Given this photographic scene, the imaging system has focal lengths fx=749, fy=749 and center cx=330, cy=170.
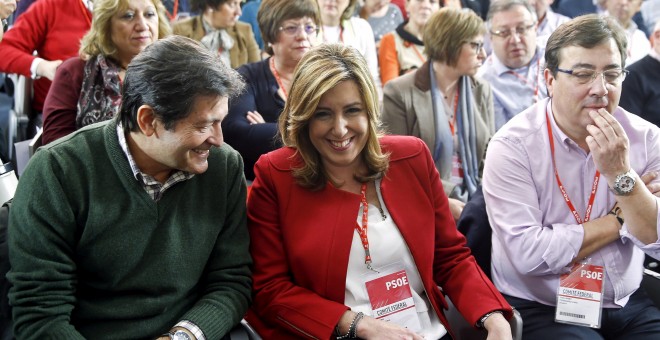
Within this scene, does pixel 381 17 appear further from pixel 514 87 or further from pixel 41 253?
A: pixel 41 253

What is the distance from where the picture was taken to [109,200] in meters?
1.94

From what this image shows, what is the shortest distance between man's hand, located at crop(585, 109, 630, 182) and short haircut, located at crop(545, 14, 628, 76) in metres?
0.26

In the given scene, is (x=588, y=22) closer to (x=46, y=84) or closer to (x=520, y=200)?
(x=520, y=200)

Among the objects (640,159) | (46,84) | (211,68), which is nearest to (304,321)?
(211,68)

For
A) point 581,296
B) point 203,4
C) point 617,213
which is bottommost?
point 581,296

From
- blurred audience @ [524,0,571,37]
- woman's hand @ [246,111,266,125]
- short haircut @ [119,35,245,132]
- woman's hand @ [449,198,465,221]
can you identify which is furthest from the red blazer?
blurred audience @ [524,0,571,37]

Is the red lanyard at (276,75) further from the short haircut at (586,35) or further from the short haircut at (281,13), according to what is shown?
the short haircut at (586,35)

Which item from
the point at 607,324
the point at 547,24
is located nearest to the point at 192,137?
the point at 607,324

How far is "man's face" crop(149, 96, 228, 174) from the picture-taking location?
6.34 ft

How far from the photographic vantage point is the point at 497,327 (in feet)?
6.77

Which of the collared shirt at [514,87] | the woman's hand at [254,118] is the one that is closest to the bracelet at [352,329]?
the woman's hand at [254,118]

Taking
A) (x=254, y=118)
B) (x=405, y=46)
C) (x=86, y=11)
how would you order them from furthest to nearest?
(x=405, y=46) < (x=86, y=11) < (x=254, y=118)

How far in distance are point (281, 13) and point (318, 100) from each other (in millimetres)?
1414

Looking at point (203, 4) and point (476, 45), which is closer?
point (476, 45)
